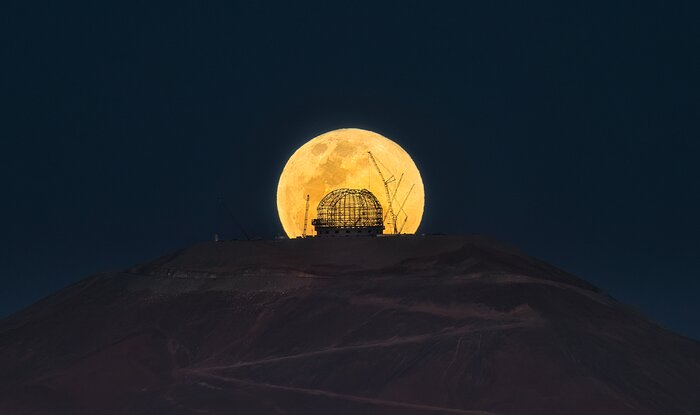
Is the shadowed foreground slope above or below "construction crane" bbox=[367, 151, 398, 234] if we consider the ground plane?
below

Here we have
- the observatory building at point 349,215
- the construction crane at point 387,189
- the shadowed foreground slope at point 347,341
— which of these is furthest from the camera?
the construction crane at point 387,189

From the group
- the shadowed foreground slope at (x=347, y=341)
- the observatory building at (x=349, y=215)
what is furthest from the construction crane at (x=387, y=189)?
the shadowed foreground slope at (x=347, y=341)

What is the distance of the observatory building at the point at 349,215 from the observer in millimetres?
54875

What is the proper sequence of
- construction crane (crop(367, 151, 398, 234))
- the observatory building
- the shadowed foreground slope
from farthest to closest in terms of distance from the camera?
construction crane (crop(367, 151, 398, 234)) < the observatory building < the shadowed foreground slope

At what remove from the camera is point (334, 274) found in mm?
49500

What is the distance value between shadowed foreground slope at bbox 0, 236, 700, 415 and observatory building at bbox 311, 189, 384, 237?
325 centimetres

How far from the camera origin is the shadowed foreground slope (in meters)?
39.8

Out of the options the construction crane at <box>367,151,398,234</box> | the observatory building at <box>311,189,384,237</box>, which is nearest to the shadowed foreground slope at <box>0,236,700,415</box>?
the observatory building at <box>311,189,384,237</box>

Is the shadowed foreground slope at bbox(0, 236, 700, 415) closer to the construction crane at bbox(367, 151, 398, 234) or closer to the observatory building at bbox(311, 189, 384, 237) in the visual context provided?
the observatory building at bbox(311, 189, 384, 237)

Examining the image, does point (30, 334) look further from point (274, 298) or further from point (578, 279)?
point (578, 279)

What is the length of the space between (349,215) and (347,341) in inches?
484

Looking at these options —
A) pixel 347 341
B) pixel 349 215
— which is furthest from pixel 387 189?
pixel 347 341

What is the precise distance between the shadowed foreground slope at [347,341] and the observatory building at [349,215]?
325 centimetres

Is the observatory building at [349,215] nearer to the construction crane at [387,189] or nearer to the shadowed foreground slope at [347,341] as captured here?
the construction crane at [387,189]
